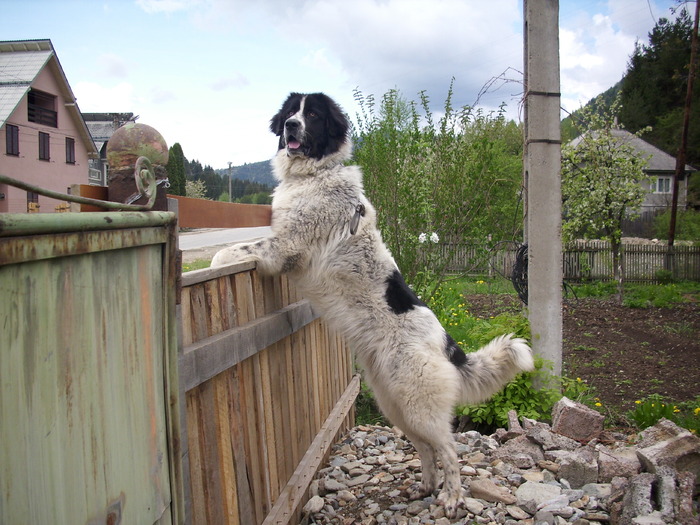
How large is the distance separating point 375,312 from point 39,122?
20.9 m

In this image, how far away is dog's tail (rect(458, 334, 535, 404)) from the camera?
371cm

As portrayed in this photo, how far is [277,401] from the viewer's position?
127 inches

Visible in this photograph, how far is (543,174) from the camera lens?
17.3ft

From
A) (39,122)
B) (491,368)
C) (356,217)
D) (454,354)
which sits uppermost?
(39,122)

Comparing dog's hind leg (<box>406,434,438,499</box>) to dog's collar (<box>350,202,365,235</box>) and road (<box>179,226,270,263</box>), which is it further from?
road (<box>179,226,270,263</box>)

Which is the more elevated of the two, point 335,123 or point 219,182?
point 219,182

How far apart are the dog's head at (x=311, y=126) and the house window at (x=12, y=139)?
16276mm

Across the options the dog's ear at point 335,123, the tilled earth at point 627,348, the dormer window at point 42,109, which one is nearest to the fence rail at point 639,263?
the tilled earth at point 627,348

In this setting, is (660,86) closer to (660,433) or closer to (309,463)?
(660,433)

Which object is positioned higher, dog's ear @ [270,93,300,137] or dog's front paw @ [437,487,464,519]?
dog's ear @ [270,93,300,137]

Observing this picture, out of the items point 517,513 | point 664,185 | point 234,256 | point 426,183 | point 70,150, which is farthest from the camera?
point 664,185

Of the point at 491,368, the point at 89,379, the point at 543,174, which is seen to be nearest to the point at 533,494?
the point at 491,368

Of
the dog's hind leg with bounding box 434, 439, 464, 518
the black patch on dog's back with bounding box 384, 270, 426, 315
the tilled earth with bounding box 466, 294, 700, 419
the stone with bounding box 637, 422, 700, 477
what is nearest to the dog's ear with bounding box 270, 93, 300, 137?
the black patch on dog's back with bounding box 384, 270, 426, 315

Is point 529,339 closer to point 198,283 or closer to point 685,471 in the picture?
point 685,471
